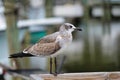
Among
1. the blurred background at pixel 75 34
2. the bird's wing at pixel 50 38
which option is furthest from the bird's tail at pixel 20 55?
the blurred background at pixel 75 34

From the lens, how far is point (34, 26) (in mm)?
12297

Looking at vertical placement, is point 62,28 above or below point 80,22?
above

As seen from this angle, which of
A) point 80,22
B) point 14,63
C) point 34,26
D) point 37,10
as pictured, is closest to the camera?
point 14,63

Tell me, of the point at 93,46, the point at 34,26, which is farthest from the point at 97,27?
the point at 34,26

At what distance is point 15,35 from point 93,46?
7.79m

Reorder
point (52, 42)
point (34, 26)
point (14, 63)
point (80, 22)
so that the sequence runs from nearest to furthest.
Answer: point (52, 42)
point (14, 63)
point (34, 26)
point (80, 22)

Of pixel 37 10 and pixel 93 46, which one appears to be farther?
Result: pixel 37 10

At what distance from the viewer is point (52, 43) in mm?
4484

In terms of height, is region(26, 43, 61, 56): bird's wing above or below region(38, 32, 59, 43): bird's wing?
below

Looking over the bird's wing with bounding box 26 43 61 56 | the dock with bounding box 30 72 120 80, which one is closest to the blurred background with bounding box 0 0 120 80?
the bird's wing with bounding box 26 43 61 56

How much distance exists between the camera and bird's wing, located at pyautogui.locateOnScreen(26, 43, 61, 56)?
4.44 m

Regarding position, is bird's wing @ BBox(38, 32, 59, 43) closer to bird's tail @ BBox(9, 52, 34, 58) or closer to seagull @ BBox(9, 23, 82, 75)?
seagull @ BBox(9, 23, 82, 75)

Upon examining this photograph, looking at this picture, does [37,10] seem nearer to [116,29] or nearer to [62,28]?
[116,29]

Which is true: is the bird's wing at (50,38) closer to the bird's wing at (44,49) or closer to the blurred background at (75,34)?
the bird's wing at (44,49)
